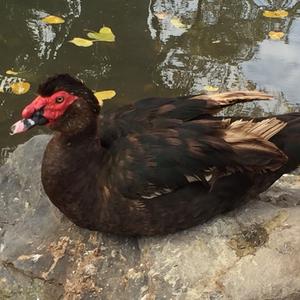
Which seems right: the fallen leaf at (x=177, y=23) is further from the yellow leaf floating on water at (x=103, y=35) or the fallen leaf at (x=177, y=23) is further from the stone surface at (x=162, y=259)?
the stone surface at (x=162, y=259)

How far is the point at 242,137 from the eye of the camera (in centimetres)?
285

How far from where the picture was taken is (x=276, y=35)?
18.2 ft

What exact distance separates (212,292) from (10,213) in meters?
1.14

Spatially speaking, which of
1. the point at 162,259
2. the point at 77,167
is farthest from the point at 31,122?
the point at 162,259

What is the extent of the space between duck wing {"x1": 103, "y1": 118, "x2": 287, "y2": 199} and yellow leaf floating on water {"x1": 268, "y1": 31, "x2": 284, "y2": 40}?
278cm

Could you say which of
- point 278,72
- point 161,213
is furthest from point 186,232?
point 278,72

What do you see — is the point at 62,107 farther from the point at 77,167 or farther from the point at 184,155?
the point at 184,155

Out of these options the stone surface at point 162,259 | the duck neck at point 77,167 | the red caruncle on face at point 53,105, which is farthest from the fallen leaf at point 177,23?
the red caruncle on face at point 53,105

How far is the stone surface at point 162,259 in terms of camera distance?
271 cm

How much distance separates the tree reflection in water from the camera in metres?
5.01

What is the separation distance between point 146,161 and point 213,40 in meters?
2.97

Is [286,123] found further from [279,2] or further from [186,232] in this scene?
[279,2]

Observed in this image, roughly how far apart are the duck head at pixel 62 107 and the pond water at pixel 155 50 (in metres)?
1.74

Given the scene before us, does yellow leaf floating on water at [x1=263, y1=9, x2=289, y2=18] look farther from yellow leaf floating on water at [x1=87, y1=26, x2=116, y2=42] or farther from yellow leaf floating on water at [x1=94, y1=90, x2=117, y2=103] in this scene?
yellow leaf floating on water at [x1=94, y1=90, x2=117, y2=103]
